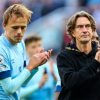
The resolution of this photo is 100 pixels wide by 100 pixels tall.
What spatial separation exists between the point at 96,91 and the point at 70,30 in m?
0.78

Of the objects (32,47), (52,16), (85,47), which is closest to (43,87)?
(32,47)

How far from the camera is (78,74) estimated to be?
258 inches

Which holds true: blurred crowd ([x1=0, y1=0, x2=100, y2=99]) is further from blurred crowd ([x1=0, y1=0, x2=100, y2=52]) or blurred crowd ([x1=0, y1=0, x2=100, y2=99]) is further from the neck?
the neck

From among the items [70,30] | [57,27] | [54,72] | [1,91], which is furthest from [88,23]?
[57,27]

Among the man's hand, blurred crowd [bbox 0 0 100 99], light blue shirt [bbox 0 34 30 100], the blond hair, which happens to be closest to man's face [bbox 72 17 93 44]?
the man's hand

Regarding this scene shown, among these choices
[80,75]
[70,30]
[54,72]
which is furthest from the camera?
[54,72]

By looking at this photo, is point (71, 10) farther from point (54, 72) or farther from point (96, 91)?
point (96, 91)

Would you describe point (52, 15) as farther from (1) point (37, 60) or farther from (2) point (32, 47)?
(1) point (37, 60)

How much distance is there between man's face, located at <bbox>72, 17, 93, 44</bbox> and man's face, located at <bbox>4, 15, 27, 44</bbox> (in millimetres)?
561

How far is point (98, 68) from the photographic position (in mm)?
6598

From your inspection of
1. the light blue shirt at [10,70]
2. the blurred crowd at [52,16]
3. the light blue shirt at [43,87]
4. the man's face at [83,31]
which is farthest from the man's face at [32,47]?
the blurred crowd at [52,16]

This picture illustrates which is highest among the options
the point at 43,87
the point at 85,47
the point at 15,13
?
the point at 15,13

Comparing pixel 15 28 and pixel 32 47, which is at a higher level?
pixel 15 28

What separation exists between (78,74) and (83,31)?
516 mm
